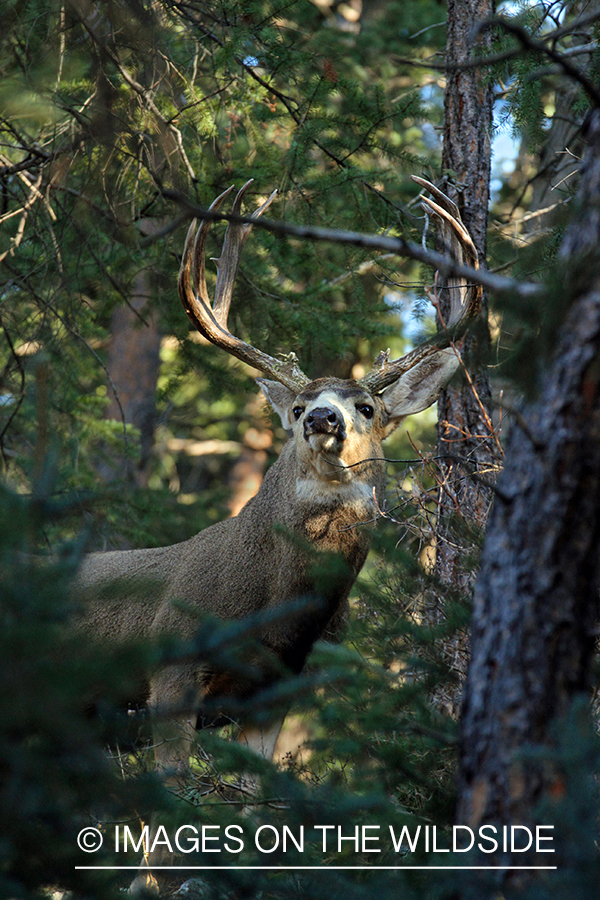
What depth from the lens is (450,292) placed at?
6.66 meters

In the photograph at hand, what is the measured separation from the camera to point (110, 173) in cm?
702

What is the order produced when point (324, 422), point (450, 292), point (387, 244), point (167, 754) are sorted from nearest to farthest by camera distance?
point (387, 244)
point (167, 754)
point (324, 422)
point (450, 292)

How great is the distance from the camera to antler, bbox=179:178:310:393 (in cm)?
639

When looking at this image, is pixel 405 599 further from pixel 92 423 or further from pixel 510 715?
pixel 92 423

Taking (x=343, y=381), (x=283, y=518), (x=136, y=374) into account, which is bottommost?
(x=283, y=518)

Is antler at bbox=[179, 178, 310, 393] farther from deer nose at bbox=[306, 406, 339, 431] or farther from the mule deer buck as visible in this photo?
deer nose at bbox=[306, 406, 339, 431]

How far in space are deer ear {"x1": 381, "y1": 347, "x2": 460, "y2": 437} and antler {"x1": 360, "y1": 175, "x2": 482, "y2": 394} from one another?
0.24 feet

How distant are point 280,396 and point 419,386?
3.63 ft

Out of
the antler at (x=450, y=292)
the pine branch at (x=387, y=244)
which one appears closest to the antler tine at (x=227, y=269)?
the antler at (x=450, y=292)

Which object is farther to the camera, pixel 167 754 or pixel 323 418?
pixel 323 418

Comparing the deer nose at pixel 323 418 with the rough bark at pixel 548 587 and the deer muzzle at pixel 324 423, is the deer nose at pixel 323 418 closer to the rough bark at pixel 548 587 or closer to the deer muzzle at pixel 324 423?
the deer muzzle at pixel 324 423

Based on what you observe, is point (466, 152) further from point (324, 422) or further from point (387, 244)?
point (387, 244)

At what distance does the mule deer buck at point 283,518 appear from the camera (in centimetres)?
561

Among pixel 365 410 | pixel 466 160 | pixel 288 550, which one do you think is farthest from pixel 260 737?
pixel 466 160
